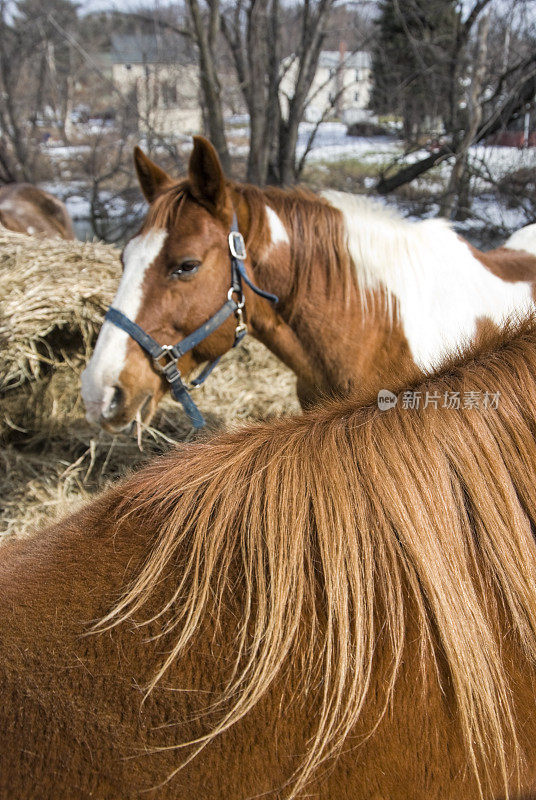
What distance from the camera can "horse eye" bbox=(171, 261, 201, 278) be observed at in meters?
2.17

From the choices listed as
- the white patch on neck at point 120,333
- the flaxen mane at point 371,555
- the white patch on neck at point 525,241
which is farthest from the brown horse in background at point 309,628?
the white patch on neck at point 525,241

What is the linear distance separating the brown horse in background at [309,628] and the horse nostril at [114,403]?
139 cm

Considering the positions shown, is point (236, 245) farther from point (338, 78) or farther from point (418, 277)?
point (338, 78)

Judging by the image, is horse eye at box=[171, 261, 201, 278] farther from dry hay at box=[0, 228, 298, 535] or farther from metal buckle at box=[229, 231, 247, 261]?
dry hay at box=[0, 228, 298, 535]

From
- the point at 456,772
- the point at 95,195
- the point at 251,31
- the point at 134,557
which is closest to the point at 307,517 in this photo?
the point at 134,557

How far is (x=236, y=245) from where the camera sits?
2242 millimetres

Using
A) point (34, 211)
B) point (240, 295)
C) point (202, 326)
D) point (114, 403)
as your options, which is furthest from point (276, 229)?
point (34, 211)

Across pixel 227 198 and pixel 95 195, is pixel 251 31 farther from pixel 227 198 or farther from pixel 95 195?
pixel 227 198

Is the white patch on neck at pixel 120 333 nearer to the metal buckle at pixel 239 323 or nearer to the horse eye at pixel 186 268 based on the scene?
the horse eye at pixel 186 268

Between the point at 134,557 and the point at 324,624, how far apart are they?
0.31 meters

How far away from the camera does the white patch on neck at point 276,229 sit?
7.64ft

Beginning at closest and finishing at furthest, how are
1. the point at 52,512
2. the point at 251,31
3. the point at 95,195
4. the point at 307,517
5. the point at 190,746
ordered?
the point at 190,746 < the point at 307,517 < the point at 52,512 < the point at 251,31 < the point at 95,195

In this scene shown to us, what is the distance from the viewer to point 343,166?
11016 millimetres

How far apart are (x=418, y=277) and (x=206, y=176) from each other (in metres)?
1.02
